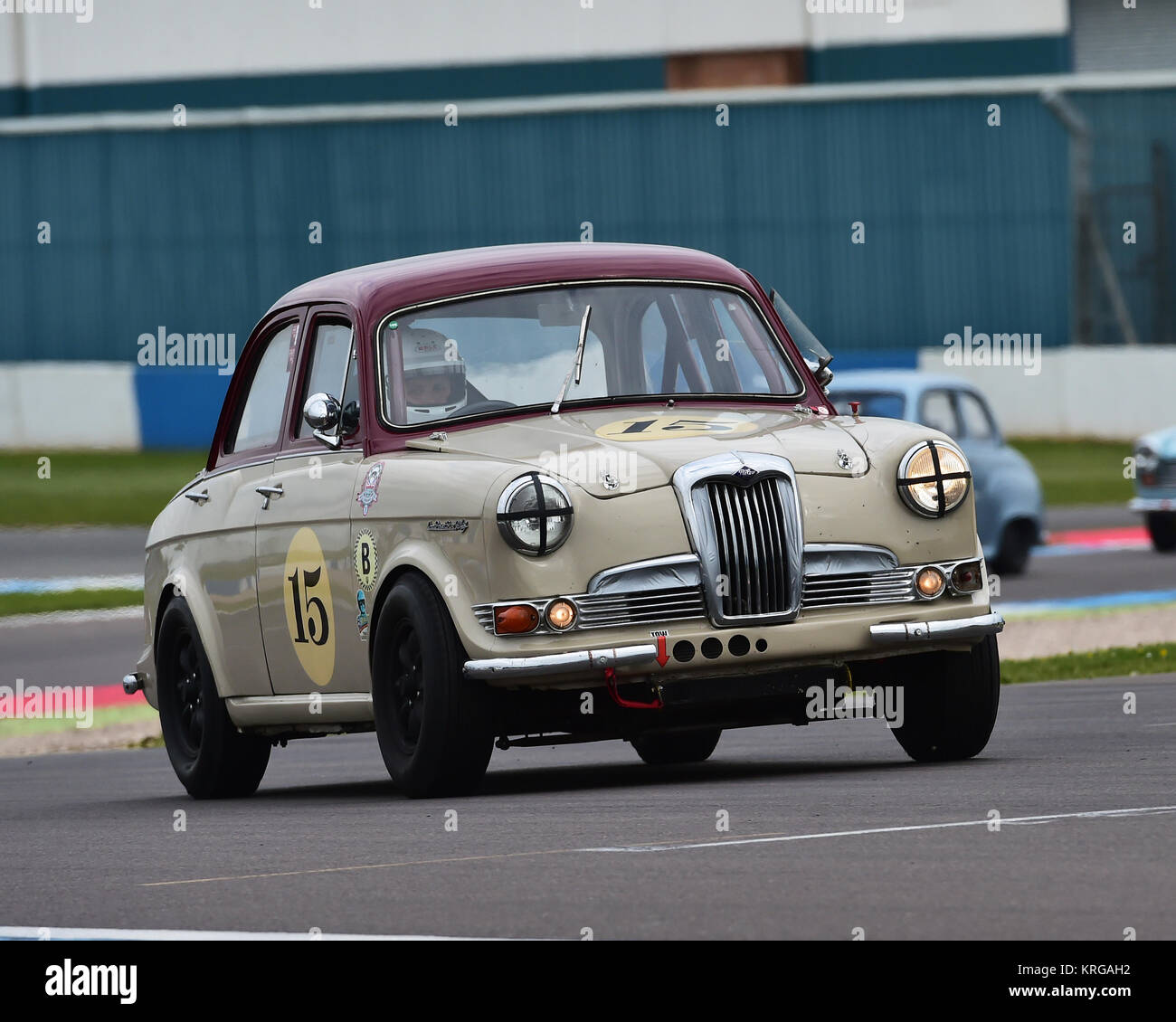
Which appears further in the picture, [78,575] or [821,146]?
[821,146]

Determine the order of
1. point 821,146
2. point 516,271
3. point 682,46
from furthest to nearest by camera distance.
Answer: point 682,46 → point 821,146 → point 516,271

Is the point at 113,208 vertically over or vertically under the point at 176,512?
over

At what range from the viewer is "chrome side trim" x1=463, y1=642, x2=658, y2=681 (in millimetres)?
8359

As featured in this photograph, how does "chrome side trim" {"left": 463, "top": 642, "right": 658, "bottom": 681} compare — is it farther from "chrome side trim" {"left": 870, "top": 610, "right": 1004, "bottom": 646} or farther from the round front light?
the round front light

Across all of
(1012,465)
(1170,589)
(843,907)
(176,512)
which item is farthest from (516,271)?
(1012,465)

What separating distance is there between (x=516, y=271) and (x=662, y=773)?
2011mm

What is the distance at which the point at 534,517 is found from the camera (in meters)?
8.45

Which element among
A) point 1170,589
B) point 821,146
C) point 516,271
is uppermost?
point 821,146

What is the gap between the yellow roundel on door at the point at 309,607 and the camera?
9.45 meters

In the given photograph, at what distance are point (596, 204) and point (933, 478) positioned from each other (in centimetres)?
3046

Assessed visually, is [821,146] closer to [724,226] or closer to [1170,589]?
[724,226]

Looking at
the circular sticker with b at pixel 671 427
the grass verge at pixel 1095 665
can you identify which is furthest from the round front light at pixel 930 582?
the grass verge at pixel 1095 665

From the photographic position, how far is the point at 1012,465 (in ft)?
72.4

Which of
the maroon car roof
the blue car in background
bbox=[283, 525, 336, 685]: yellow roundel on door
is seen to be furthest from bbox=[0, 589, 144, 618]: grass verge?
bbox=[283, 525, 336, 685]: yellow roundel on door
